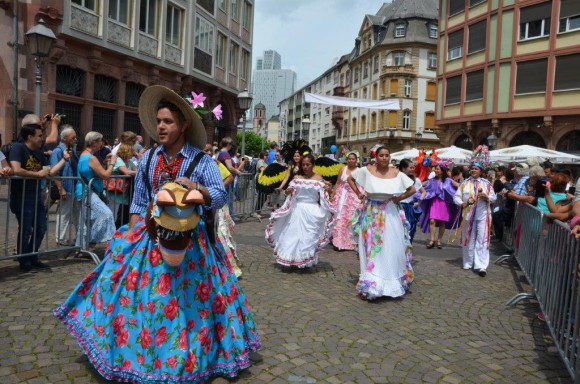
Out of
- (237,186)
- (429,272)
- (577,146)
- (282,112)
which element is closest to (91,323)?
A: (429,272)

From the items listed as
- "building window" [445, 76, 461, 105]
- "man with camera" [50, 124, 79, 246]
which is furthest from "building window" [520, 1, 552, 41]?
"man with camera" [50, 124, 79, 246]

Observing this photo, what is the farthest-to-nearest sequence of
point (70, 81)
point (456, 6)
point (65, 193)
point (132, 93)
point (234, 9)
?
point (456, 6) → point (234, 9) → point (132, 93) → point (70, 81) → point (65, 193)

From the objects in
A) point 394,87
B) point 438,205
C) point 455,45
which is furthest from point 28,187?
point 394,87

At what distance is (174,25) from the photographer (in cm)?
2205

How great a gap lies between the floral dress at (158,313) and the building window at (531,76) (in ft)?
93.8

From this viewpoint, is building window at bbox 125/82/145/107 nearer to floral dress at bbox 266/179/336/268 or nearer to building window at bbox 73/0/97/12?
building window at bbox 73/0/97/12

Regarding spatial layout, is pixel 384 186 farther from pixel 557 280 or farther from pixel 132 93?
pixel 132 93

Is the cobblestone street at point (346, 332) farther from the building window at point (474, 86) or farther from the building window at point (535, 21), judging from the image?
the building window at point (474, 86)

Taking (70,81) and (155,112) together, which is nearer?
(155,112)

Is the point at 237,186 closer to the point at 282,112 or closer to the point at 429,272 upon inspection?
the point at 429,272

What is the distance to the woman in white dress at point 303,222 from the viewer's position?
7230 millimetres

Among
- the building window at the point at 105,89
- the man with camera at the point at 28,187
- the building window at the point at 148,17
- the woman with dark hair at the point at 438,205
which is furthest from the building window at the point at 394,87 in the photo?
the man with camera at the point at 28,187

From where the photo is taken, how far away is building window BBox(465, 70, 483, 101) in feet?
104

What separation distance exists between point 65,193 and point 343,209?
16.7 ft
